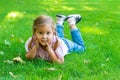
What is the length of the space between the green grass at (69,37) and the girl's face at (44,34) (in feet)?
0.92

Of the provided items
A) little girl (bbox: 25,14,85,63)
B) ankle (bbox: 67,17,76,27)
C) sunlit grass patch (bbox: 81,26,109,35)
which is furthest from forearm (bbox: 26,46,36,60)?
sunlit grass patch (bbox: 81,26,109,35)

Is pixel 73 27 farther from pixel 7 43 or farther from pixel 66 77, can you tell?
pixel 66 77

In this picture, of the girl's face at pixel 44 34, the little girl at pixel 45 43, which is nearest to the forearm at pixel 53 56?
the little girl at pixel 45 43

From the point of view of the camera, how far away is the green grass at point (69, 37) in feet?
15.2

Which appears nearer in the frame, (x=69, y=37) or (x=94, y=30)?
(x=69, y=37)

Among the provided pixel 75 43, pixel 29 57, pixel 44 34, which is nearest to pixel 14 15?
pixel 75 43

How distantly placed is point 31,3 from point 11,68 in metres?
7.36

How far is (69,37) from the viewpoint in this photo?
682 cm

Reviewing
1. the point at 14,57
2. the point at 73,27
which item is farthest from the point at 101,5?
the point at 14,57

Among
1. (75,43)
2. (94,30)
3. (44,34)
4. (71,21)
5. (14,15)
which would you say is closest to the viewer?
(44,34)

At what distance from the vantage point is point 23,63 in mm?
4973

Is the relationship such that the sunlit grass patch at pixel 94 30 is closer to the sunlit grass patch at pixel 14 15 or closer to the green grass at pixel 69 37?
the green grass at pixel 69 37

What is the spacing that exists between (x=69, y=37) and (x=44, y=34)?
1898 mm

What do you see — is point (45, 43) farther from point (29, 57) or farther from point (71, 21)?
point (71, 21)
